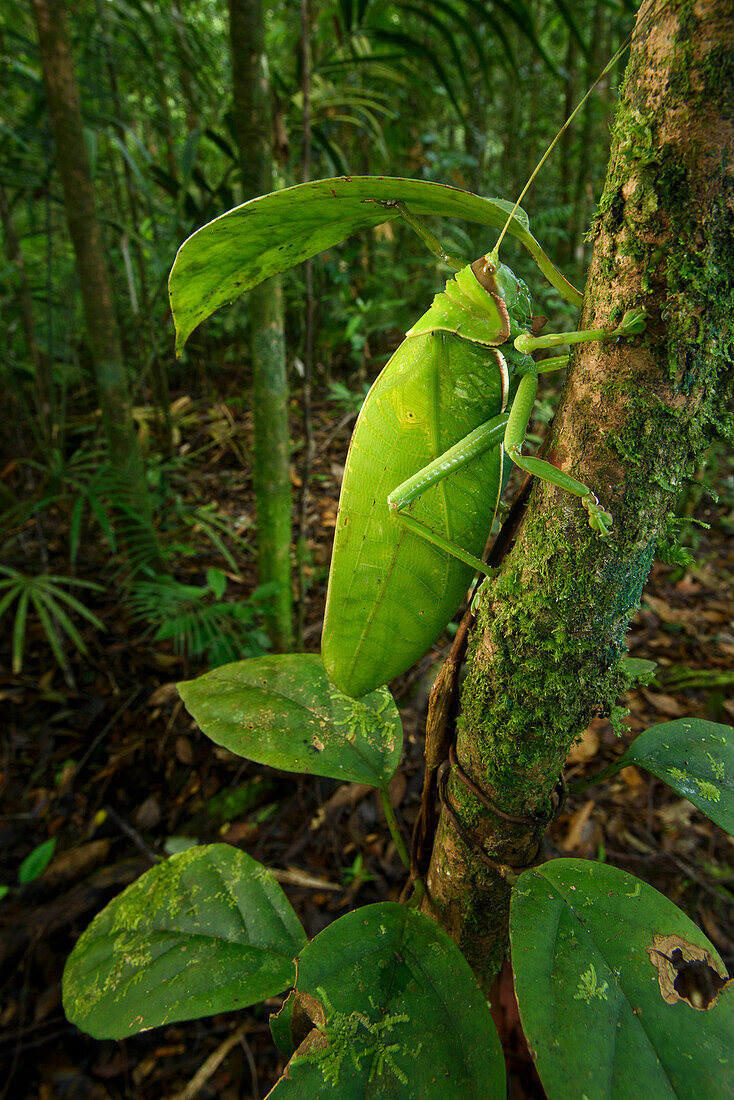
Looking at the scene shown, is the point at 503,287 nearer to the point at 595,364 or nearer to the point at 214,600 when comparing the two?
the point at 595,364

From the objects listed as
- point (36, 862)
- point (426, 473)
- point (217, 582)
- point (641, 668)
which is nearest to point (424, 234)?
point (426, 473)

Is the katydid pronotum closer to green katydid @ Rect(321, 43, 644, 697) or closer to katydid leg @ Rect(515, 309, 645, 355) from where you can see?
green katydid @ Rect(321, 43, 644, 697)

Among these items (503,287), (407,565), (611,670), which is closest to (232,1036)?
(407,565)

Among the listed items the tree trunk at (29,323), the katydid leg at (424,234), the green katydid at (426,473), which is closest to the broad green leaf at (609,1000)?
the green katydid at (426,473)

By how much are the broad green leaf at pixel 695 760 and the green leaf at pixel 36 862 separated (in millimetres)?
2025

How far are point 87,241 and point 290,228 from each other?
2.22 meters

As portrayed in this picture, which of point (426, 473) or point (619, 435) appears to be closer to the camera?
point (619, 435)

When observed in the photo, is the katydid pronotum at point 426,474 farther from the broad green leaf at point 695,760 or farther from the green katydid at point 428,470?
the broad green leaf at point 695,760

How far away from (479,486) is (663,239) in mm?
495

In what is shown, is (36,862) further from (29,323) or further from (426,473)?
(29,323)

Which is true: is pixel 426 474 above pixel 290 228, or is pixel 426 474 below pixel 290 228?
below

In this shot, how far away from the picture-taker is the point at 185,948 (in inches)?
38.6

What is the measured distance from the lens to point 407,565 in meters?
1.02

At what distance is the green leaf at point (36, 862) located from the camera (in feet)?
6.24
